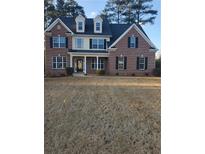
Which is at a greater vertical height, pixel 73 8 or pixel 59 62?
pixel 73 8

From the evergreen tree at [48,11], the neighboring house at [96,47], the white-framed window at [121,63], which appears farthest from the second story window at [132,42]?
the evergreen tree at [48,11]

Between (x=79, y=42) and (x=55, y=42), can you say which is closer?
(x=55, y=42)

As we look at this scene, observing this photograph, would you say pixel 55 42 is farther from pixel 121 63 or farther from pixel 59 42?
pixel 121 63

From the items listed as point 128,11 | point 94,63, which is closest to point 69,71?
point 94,63

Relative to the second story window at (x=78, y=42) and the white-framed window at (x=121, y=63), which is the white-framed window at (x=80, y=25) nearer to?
the second story window at (x=78, y=42)

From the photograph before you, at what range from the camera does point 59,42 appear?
108 inches

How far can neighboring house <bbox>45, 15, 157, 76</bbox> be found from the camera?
9.01 feet

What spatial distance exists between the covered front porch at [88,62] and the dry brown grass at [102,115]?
75 millimetres

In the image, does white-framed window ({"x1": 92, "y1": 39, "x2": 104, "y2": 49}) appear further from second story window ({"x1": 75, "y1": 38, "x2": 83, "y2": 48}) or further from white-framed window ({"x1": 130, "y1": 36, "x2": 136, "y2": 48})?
white-framed window ({"x1": 130, "y1": 36, "x2": 136, "y2": 48})

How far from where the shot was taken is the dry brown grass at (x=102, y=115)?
2600 millimetres

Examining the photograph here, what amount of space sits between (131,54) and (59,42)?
23.6 inches
